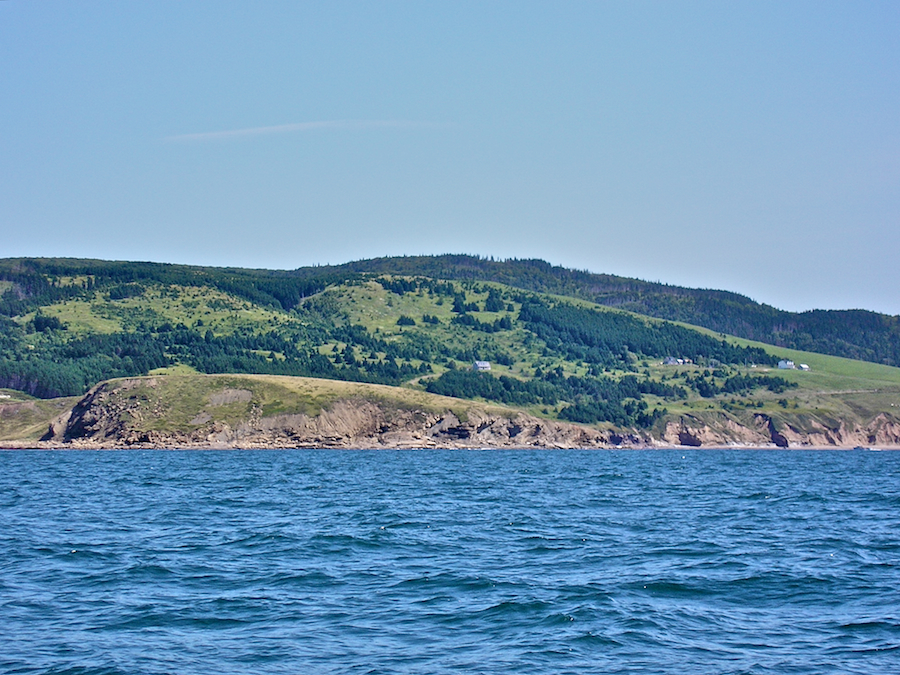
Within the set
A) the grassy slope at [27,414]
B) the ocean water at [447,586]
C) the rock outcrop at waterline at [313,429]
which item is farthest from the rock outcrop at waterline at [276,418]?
the ocean water at [447,586]

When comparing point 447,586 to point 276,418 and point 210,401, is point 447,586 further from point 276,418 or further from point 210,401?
point 210,401

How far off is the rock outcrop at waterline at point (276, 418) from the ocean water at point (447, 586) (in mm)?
112366

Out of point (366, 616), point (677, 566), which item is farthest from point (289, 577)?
point (677, 566)

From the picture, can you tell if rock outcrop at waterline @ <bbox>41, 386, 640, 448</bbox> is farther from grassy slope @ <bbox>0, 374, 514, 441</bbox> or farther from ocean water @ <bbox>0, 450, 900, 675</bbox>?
ocean water @ <bbox>0, 450, 900, 675</bbox>

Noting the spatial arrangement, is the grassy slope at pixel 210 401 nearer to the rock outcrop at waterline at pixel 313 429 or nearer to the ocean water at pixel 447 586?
the rock outcrop at waterline at pixel 313 429

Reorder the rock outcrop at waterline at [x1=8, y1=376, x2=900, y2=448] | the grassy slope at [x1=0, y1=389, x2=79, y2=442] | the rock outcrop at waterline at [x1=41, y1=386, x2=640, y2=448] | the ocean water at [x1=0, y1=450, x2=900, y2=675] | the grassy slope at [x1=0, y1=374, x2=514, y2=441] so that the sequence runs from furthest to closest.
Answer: the grassy slope at [x1=0, y1=374, x2=514, y2=441]
the grassy slope at [x1=0, y1=389, x2=79, y2=442]
the rock outcrop at waterline at [x1=8, y1=376, x2=900, y2=448]
the rock outcrop at waterline at [x1=41, y1=386, x2=640, y2=448]
the ocean water at [x1=0, y1=450, x2=900, y2=675]

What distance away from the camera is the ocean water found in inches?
859

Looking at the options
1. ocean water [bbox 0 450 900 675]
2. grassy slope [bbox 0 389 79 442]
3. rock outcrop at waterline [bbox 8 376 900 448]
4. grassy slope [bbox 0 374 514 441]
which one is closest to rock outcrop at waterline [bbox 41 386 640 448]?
rock outcrop at waterline [bbox 8 376 900 448]

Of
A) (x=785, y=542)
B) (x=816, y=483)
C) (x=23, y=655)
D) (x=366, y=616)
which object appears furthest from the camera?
(x=816, y=483)

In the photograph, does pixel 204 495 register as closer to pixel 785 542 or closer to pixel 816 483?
pixel 785 542

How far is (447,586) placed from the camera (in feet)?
95.5

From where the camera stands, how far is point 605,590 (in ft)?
94.0

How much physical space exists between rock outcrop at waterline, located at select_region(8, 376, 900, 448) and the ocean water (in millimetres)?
112366

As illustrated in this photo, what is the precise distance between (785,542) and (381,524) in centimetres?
A: 1699
